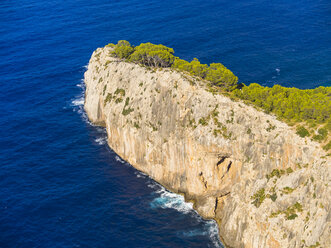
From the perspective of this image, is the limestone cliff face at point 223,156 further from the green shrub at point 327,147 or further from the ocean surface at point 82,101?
the ocean surface at point 82,101

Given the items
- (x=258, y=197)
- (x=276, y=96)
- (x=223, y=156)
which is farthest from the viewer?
(x=223, y=156)

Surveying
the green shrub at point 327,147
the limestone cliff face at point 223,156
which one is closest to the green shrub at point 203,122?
the limestone cliff face at point 223,156

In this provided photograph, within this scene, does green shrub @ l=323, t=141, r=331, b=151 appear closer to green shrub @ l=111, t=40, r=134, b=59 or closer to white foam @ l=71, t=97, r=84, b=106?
green shrub @ l=111, t=40, r=134, b=59

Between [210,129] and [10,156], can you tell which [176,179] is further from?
[10,156]

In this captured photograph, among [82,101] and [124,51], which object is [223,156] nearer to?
[124,51]

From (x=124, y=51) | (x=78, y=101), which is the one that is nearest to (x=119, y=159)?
(x=124, y=51)

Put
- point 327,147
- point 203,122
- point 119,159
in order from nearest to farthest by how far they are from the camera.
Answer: point 327,147 → point 203,122 → point 119,159
